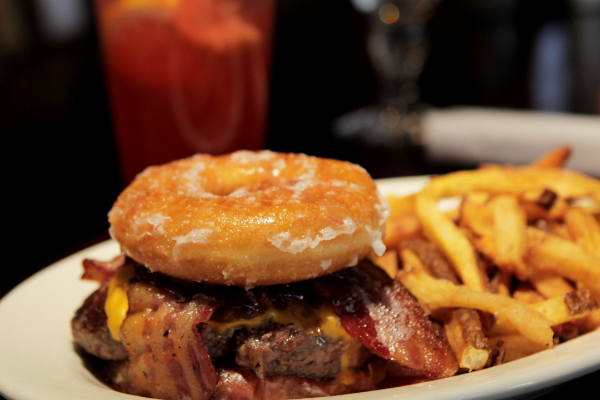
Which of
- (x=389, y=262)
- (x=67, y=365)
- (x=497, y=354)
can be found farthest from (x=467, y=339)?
(x=67, y=365)

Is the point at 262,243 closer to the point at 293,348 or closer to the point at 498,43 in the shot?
the point at 293,348

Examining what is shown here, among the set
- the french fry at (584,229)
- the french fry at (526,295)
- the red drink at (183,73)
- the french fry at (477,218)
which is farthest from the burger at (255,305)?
the red drink at (183,73)

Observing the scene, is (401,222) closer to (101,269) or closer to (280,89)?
(101,269)

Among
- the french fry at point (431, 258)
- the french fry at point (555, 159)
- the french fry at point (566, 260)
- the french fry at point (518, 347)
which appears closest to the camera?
the french fry at point (518, 347)

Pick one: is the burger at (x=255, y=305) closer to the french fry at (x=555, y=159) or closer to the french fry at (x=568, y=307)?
the french fry at (x=568, y=307)


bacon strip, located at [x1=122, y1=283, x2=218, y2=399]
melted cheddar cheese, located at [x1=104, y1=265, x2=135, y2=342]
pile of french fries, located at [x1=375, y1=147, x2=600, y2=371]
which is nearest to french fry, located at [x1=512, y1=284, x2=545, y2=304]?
pile of french fries, located at [x1=375, y1=147, x2=600, y2=371]

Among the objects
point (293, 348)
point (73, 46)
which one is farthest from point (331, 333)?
point (73, 46)

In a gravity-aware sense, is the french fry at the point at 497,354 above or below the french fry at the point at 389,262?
above
